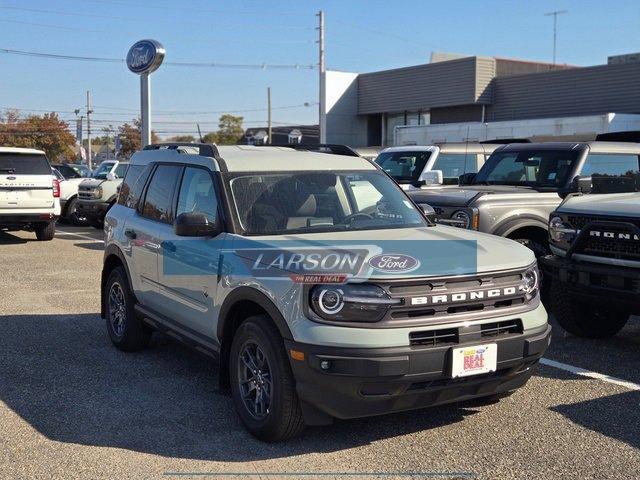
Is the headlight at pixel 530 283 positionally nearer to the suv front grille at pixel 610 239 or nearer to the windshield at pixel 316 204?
the windshield at pixel 316 204

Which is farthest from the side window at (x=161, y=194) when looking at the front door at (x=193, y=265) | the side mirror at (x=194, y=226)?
the side mirror at (x=194, y=226)

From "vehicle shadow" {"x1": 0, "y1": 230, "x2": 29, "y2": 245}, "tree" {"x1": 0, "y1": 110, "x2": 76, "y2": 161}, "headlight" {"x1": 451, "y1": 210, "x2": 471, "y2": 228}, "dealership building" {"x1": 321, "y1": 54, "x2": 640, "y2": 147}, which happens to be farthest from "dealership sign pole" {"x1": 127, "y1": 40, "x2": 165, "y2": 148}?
"tree" {"x1": 0, "y1": 110, "x2": 76, "y2": 161}

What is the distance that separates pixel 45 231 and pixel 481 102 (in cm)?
2252

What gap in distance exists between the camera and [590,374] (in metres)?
6.08

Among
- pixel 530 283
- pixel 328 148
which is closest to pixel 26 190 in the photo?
pixel 328 148

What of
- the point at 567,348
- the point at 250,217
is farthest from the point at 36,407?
the point at 567,348

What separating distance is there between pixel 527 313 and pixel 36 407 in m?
3.39

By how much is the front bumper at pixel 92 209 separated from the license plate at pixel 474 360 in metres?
15.2

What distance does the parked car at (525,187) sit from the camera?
27.6 ft

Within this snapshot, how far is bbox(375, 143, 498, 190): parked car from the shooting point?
13.3 metres

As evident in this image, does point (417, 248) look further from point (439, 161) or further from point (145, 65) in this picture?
point (145, 65)

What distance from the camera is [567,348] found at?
6.95 meters

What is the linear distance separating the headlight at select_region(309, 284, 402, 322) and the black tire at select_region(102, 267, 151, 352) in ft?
9.30

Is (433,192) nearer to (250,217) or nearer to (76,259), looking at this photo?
(250,217)
